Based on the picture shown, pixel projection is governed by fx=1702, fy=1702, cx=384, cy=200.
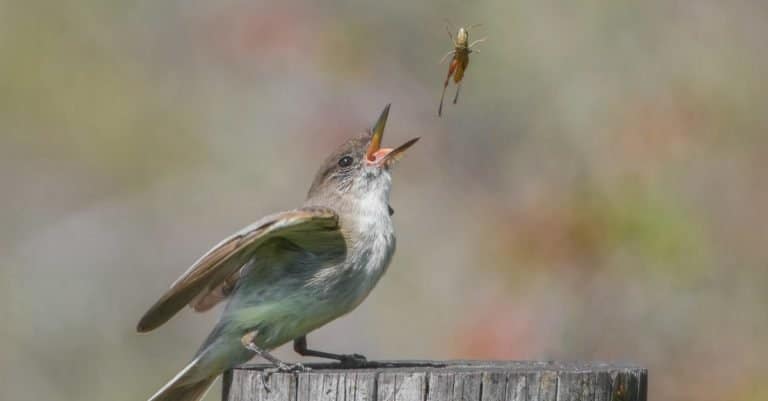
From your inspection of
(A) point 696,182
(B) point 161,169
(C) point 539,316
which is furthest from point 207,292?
(B) point 161,169

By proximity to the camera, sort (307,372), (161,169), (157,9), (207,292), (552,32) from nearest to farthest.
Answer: (307,372), (207,292), (552,32), (161,169), (157,9)

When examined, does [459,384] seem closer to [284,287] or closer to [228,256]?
[228,256]

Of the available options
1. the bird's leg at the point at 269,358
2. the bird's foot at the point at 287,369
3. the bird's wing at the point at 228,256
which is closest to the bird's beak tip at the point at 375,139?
the bird's wing at the point at 228,256

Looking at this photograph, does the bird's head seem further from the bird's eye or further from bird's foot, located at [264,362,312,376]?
bird's foot, located at [264,362,312,376]

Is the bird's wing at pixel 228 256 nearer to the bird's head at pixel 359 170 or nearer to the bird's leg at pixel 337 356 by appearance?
the bird's leg at pixel 337 356

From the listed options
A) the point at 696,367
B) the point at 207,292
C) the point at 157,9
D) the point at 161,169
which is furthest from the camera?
the point at 157,9

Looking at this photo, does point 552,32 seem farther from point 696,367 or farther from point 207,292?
point 207,292

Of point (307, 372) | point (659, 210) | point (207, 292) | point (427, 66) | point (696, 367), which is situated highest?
point (427, 66)

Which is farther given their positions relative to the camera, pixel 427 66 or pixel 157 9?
pixel 157 9
